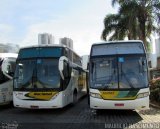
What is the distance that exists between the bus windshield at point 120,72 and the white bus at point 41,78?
172 cm

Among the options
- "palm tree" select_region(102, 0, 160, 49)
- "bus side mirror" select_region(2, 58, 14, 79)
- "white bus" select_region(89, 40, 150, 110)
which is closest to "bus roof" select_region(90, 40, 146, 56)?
"white bus" select_region(89, 40, 150, 110)

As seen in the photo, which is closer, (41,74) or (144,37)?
(41,74)

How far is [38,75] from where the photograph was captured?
17.1m

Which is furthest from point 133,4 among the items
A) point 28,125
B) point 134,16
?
point 28,125

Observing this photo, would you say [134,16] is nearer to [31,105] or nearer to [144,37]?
[144,37]

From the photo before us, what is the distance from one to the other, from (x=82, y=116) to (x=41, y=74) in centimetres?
279

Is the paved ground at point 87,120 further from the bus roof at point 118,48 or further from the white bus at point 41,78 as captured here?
the bus roof at point 118,48

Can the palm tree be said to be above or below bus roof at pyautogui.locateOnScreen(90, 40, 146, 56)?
above

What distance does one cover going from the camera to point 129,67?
1622cm

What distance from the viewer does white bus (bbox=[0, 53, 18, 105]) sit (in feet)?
63.3

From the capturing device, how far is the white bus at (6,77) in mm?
19297

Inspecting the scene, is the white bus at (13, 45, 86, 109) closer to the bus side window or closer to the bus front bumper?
the bus side window

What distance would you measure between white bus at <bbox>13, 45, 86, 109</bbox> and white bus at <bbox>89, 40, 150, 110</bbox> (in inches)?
62.8

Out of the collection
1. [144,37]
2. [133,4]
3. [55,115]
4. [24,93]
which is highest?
[133,4]
